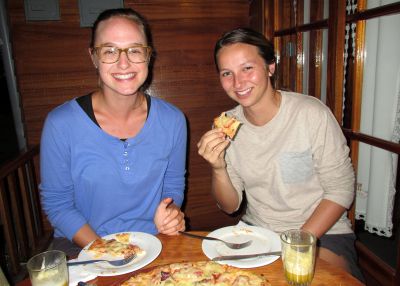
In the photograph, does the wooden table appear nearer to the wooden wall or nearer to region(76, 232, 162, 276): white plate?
region(76, 232, 162, 276): white plate

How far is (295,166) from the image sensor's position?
6.46ft

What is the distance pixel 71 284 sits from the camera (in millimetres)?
1233

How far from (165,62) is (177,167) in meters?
1.98

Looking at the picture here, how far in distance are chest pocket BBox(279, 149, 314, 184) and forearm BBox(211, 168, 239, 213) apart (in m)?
0.35

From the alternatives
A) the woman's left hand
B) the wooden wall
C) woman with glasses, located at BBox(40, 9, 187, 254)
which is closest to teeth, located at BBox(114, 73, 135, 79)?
woman with glasses, located at BBox(40, 9, 187, 254)

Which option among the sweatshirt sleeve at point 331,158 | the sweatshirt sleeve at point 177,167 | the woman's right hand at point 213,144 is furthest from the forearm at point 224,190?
the sweatshirt sleeve at point 331,158

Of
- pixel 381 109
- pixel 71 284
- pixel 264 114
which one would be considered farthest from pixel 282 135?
pixel 71 284

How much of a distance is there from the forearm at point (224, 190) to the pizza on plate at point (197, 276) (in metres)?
0.82

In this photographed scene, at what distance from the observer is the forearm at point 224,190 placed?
2043mm

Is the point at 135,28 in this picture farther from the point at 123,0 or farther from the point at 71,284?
the point at 123,0

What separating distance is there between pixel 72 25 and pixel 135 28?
2.04 metres

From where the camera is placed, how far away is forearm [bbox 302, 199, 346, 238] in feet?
6.01

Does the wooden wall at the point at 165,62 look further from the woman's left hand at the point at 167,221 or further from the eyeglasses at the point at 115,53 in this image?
the woman's left hand at the point at 167,221

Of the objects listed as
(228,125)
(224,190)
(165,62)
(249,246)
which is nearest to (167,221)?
(249,246)
